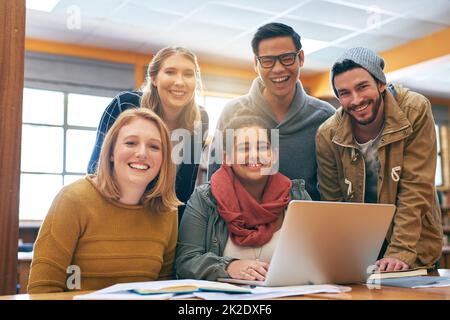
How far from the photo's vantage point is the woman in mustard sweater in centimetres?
112

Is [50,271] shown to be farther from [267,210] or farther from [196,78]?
[196,78]

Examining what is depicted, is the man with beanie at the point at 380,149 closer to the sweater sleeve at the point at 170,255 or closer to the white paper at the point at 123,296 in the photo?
the sweater sleeve at the point at 170,255

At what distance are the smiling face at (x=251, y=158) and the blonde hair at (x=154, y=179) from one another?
9.3 inches

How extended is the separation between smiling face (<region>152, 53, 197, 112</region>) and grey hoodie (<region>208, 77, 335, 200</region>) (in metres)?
0.15

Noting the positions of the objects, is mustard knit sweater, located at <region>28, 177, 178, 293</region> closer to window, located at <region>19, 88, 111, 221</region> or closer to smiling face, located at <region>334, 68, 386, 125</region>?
window, located at <region>19, 88, 111, 221</region>

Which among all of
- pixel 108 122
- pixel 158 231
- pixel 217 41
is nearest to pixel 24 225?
pixel 217 41

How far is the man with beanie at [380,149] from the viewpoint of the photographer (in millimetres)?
1549

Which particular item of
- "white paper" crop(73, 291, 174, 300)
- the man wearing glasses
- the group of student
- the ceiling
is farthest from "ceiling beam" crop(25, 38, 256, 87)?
"white paper" crop(73, 291, 174, 300)

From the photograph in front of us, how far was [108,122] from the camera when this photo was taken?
59.1 inches

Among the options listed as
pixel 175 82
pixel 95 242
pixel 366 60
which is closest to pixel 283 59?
pixel 366 60

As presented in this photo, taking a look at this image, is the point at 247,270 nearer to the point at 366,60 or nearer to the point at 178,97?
the point at 178,97

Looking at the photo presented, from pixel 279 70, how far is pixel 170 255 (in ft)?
2.45

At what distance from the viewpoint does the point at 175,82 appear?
1.60m
